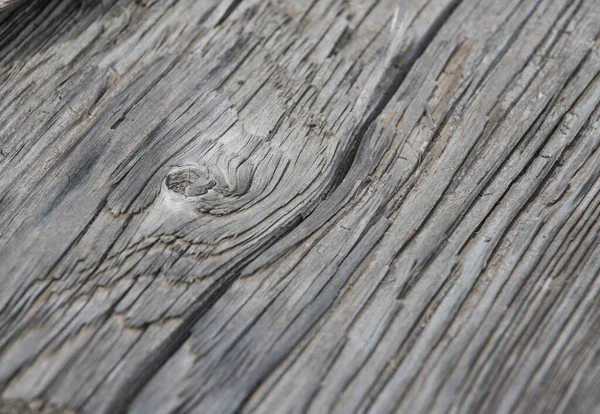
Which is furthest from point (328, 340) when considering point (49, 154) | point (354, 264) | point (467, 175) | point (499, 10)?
point (499, 10)

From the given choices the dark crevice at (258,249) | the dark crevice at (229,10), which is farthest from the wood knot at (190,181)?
the dark crevice at (229,10)

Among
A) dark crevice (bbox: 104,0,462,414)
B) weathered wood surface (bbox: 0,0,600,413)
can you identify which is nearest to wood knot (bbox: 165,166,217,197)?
weathered wood surface (bbox: 0,0,600,413)

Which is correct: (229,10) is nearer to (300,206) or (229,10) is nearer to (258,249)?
(300,206)

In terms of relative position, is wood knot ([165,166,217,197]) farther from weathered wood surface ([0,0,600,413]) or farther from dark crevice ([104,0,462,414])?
dark crevice ([104,0,462,414])

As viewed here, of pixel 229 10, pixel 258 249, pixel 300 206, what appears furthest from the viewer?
pixel 229 10

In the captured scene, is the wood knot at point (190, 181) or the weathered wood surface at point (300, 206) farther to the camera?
the wood knot at point (190, 181)

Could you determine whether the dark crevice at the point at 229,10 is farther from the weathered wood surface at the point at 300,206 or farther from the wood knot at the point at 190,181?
the wood knot at the point at 190,181

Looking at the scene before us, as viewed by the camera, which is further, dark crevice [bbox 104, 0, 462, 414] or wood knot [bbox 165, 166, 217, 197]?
wood knot [bbox 165, 166, 217, 197]

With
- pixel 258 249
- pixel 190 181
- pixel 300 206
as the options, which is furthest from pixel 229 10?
pixel 258 249
